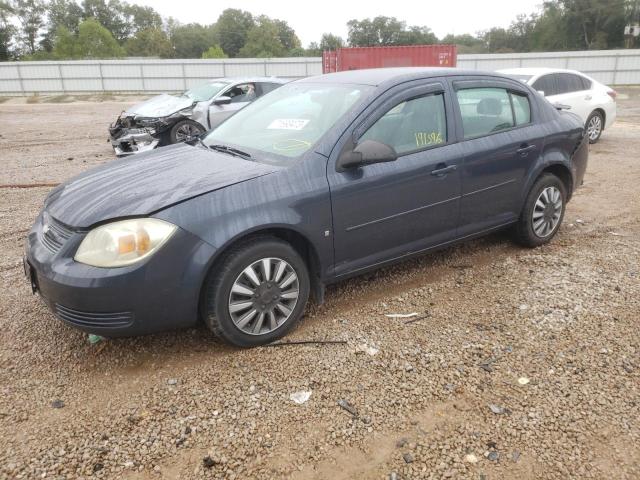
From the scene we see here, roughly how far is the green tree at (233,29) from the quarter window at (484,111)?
103 metres

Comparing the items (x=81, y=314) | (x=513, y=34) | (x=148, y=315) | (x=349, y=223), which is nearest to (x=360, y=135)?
(x=349, y=223)

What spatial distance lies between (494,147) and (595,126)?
27.3 ft

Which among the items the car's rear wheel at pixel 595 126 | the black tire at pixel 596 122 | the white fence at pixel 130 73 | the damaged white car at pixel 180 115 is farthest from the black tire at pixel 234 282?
the white fence at pixel 130 73

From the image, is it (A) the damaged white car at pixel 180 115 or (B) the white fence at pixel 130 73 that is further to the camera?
(B) the white fence at pixel 130 73

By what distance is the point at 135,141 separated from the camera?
9.39 m

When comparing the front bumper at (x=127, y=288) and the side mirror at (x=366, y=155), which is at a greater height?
the side mirror at (x=366, y=155)

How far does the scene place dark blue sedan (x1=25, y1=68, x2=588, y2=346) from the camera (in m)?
2.86

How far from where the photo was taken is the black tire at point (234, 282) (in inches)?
119

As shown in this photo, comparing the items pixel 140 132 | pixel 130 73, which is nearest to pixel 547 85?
pixel 140 132

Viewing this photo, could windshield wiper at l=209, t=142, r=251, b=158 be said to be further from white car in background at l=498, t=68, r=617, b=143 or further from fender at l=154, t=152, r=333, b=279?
white car in background at l=498, t=68, r=617, b=143

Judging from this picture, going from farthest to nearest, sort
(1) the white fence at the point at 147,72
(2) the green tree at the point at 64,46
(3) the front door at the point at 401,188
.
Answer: (2) the green tree at the point at 64,46
(1) the white fence at the point at 147,72
(3) the front door at the point at 401,188

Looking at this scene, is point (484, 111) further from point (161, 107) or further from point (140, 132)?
point (161, 107)

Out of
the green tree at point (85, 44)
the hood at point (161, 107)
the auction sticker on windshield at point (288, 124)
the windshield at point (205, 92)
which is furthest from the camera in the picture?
the green tree at point (85, 44)

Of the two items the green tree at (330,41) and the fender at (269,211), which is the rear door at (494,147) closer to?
the fender at (269,211)
